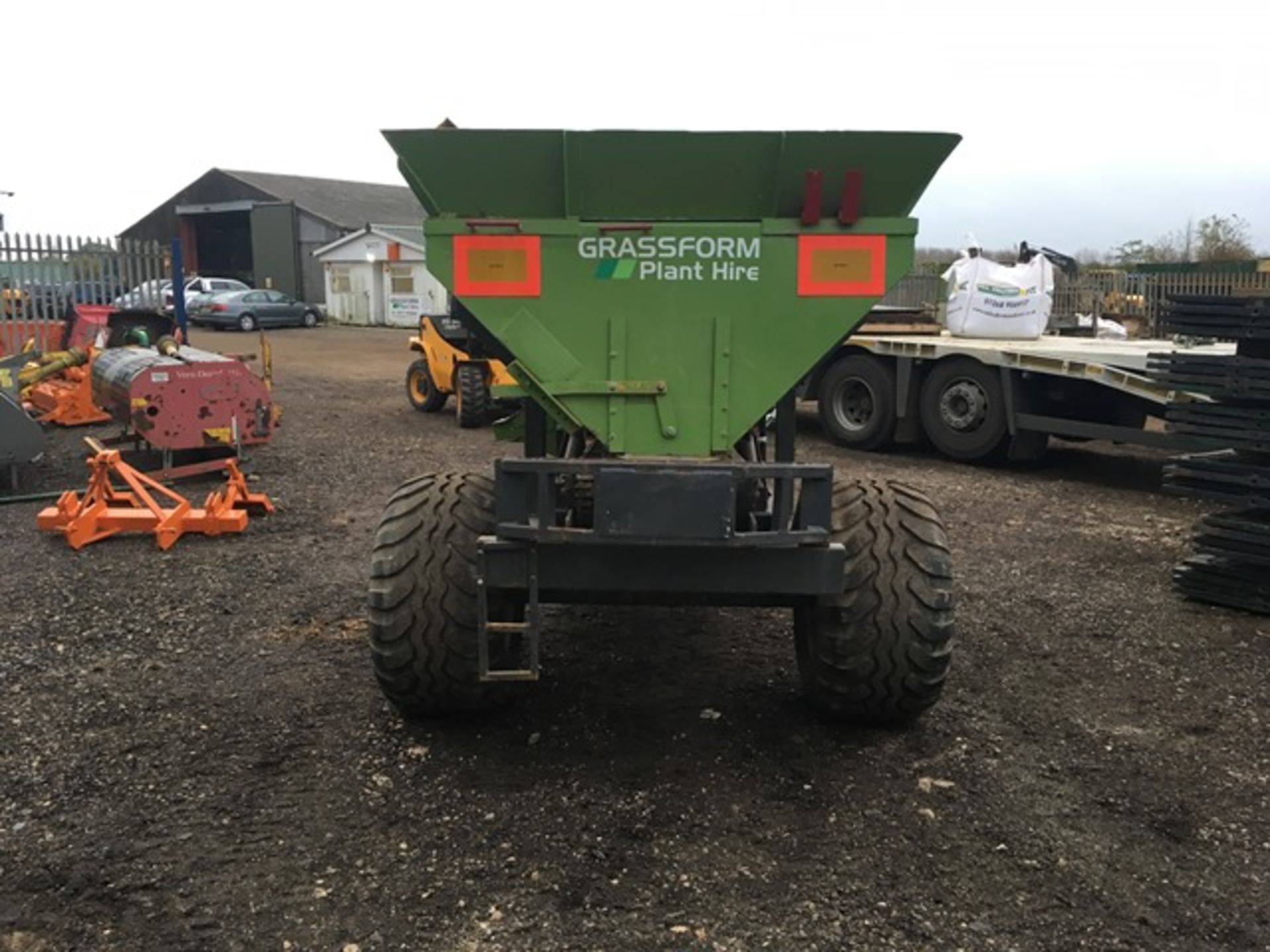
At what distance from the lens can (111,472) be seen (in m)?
8.93

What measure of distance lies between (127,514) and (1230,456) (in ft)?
21.9

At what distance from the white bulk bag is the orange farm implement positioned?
7.24m

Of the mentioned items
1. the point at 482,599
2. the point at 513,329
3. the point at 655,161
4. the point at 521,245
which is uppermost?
the point at 655,161

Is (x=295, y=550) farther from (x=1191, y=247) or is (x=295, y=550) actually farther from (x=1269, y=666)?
(x=1191, y=247)

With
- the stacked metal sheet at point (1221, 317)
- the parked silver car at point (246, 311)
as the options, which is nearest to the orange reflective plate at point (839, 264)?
the stacked metal sheet at point (1221, 317)

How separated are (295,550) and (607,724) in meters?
3.33

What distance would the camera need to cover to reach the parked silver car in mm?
31719

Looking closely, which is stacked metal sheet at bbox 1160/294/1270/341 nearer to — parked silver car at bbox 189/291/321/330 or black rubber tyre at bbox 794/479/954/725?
black rubber tyre at bbox 794/479/954/725

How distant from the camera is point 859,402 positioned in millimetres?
11523

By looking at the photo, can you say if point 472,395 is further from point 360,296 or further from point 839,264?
point 360,296

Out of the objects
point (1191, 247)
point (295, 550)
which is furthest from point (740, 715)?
point (1191, 247)

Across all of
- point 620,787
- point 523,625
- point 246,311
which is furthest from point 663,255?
point 246,311

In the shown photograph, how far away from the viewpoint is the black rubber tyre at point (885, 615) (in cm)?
377

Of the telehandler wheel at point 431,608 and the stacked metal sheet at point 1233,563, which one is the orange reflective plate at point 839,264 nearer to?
the telehandler wheel at point 431,608
